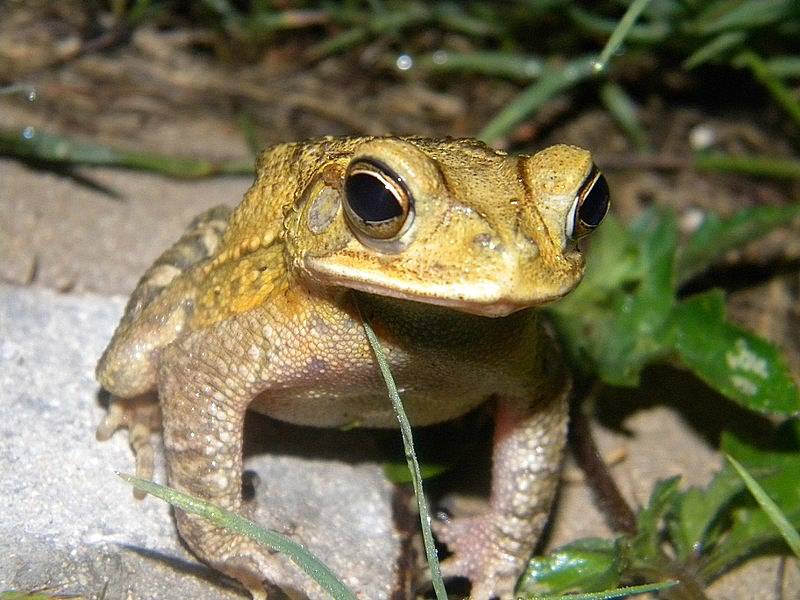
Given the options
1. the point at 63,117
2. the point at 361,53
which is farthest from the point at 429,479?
the point at 361,53

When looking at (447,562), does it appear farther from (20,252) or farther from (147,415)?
(20,252)

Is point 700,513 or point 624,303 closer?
point 700,513

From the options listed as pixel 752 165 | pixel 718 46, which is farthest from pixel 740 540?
pixel 718 46

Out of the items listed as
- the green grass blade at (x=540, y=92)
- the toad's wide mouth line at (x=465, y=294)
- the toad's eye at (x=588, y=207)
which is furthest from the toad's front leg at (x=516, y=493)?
the green grass blade at (x=540, y=92)

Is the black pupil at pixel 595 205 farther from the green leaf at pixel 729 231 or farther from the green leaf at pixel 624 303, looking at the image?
the green leaf at pixel 729 231

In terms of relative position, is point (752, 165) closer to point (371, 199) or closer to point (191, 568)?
point (371, 199)

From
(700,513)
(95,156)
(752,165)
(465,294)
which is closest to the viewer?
(465,294)

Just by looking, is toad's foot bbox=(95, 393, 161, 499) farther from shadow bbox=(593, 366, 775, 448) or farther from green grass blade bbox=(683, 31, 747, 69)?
green grass blade bbox=(683, 31, 747, 69)
